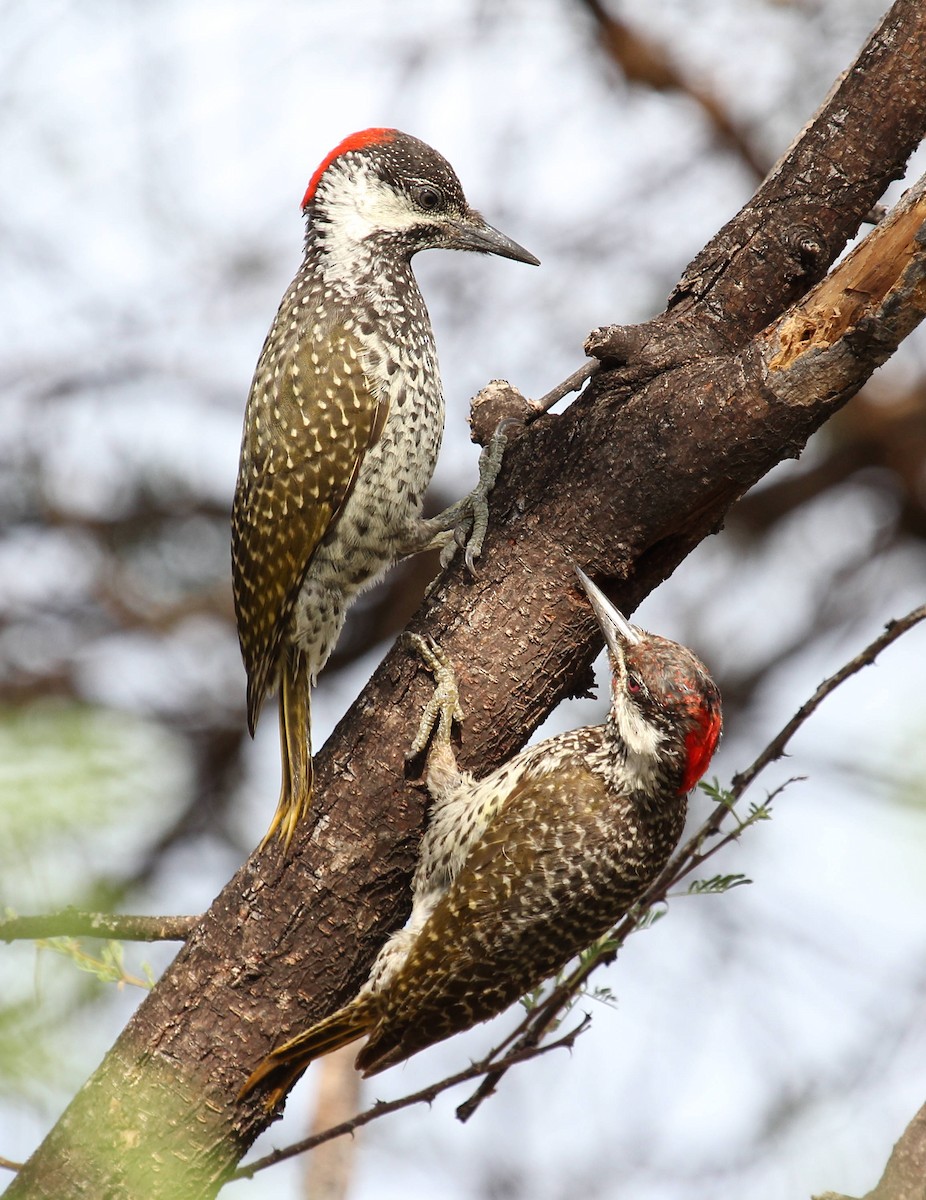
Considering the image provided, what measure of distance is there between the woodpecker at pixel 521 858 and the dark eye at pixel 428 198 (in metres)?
1.84

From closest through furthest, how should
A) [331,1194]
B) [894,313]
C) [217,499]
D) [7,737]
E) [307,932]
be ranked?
1. [7,737]
2. [894,313]
3. [307,932]
4. [331,1194]
5. [217,499]

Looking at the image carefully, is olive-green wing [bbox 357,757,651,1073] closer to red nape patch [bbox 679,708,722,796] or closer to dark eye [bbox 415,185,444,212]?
red nape patch [bbox 679,708,722,796]

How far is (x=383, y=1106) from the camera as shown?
117 inches

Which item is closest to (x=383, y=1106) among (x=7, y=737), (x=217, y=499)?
(x=7, y=737)

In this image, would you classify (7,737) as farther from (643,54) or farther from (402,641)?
(643,54)

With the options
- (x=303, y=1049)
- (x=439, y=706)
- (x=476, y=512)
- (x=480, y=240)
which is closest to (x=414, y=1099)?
(x=303, y=1049)

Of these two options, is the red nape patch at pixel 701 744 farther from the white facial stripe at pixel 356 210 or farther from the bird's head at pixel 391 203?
the white facial stripe at pixel 356 210

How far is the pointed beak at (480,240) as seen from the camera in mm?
4617

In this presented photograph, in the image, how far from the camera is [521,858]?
12.0 feet

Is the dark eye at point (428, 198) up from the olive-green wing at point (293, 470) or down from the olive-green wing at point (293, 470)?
up

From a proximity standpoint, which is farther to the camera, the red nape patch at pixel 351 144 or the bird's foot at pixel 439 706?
the red nape patch at pixel 351 144

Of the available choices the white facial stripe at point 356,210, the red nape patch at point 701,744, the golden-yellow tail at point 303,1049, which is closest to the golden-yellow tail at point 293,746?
the golden-yellow tail at point 303,1049

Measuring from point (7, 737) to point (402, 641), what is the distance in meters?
2.35

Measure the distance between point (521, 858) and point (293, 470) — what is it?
1427 millimetres
